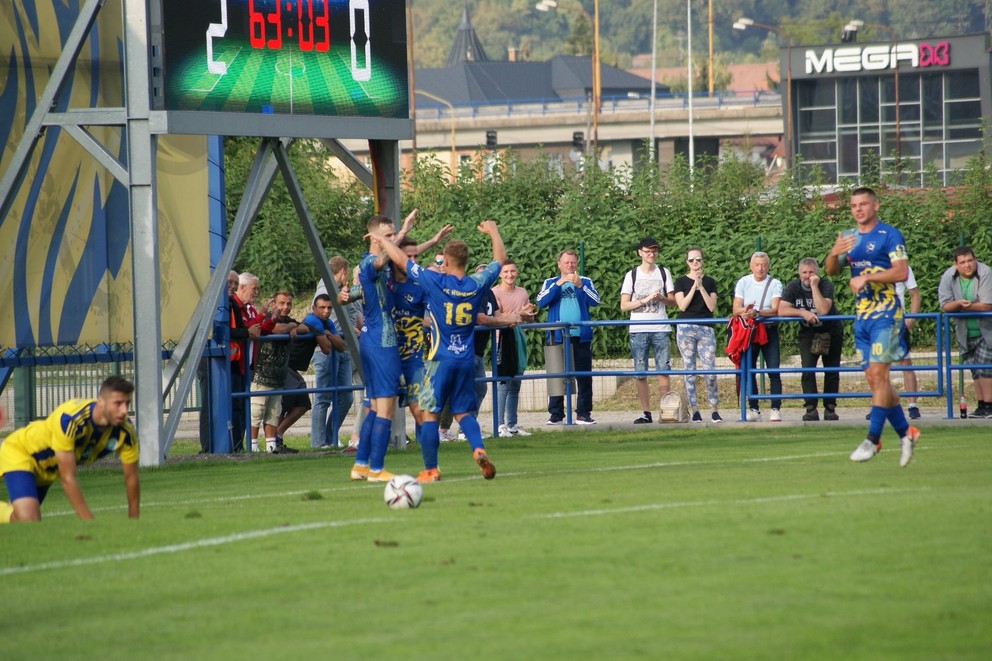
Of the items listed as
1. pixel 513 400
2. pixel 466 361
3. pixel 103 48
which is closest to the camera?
pixel 466 361

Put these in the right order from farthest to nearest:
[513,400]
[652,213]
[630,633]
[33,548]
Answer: [652,213], [513,400], [33,548], [630,633]

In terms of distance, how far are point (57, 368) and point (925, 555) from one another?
1116 centimetres

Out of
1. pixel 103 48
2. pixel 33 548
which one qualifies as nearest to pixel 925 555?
pixel 33 548

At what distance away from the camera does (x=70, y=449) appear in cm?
969

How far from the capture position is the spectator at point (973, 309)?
1806 centimetres

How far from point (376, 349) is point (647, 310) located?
24.8ft

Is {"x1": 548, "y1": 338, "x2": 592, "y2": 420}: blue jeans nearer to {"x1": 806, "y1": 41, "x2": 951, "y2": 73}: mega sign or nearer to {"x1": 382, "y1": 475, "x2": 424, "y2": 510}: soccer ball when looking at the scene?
{"x1": 382, "y1": 475, "x2": 424, "y2": 510}: soccer ball

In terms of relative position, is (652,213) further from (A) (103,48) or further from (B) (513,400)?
(A) (103,48)

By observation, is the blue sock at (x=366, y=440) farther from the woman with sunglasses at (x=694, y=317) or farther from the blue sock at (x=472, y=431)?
the woman with sunglasses at (x=694, y=317)

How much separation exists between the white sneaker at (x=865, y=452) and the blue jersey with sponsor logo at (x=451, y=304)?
314 cm

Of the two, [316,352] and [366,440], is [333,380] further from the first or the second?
[366,440]

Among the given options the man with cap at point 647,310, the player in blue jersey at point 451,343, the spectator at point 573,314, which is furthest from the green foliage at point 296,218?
the player in blue jersey at point 451,343

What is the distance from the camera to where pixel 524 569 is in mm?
7391

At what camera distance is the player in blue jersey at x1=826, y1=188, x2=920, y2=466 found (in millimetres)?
12102
